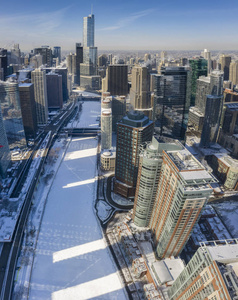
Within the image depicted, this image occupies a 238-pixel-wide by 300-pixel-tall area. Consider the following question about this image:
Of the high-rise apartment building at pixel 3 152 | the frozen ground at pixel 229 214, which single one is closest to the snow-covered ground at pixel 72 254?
the high-rise apartment building at pixel 3 152


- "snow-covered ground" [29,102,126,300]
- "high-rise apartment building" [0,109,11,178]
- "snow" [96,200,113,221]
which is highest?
"high-rise apartment building" [0,109,11,178]

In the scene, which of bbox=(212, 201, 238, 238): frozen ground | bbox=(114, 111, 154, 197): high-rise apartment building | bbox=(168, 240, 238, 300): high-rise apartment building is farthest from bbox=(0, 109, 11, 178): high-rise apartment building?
bbox=(212, 201, 238, 238): frozen ground

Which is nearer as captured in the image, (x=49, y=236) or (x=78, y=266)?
(x=78, y=266)

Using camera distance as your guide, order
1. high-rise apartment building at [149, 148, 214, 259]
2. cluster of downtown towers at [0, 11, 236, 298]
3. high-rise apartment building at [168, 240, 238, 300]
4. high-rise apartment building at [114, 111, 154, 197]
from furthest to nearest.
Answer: high-rise apartment building at [114, 111, 154, 197], cluster of downtown towers at [0, 11, 236, 298], high-rise apartment building at [149, 148, 214, 259], high-rise apartment building at [168, 240, 238, 300]

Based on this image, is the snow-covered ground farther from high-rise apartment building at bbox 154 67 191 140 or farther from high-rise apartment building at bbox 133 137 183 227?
high-rise apartment building at bbox 154 67 191 140

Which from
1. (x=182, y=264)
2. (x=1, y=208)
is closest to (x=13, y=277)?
(x=1, y=208)

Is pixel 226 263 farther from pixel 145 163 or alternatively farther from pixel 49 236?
pixel 49 236
